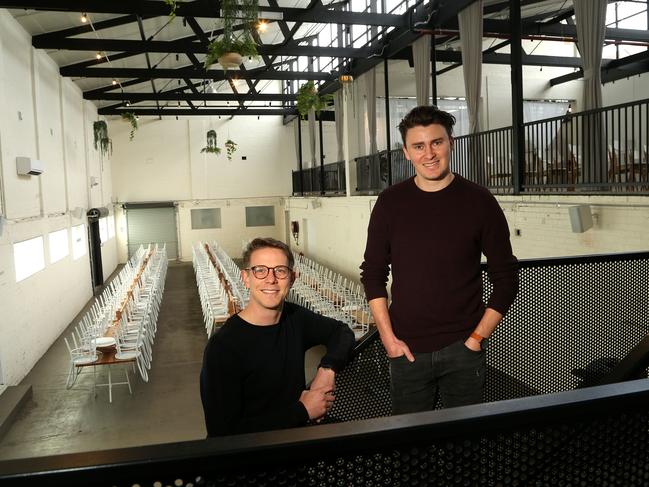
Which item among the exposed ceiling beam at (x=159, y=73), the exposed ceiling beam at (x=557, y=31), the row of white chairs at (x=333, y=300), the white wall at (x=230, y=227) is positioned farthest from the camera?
the white wall at (x=230, y=227)

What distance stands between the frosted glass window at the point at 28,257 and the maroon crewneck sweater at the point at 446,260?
887 centimetres

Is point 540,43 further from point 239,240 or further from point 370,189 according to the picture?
point 239,240

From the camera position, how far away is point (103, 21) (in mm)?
11672

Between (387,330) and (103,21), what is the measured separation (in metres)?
12.1

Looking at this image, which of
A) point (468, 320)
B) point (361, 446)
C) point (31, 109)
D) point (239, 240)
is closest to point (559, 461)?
point (361, 446)

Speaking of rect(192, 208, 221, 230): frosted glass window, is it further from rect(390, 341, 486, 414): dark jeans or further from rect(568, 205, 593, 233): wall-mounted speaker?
rect(390, 341, 486, 414): dark jeans

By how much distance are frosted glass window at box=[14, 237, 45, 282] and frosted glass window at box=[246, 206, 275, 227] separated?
46.8 feet

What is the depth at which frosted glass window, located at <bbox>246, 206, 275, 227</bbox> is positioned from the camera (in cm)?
2481

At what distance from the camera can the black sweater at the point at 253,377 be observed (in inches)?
67.8

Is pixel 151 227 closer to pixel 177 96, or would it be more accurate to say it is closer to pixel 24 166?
pixel 177 96

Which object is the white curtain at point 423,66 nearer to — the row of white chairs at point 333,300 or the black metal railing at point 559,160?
the black metal railing at point 559,160

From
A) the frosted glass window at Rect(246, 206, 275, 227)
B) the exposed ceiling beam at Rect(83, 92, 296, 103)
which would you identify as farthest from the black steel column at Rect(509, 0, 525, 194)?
the frosted glass window at Rect(246, 206, 275, 227)

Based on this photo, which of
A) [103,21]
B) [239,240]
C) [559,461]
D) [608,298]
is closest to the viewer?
[559,461]

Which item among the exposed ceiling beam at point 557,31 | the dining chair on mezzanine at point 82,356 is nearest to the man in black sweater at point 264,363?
the dining chair on mezzanine at point 82,356
